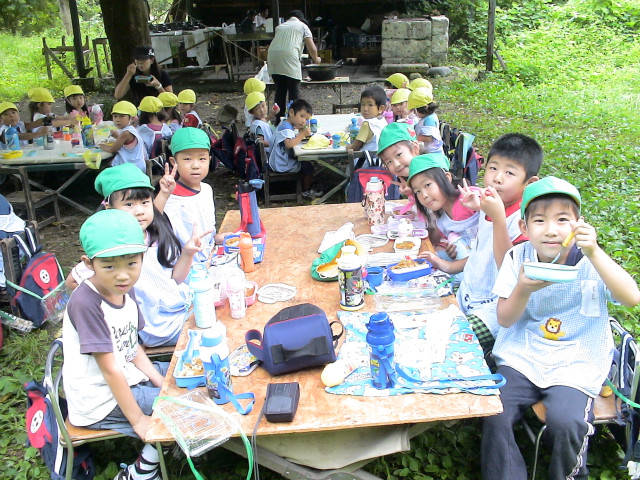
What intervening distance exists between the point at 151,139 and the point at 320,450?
5.23 m

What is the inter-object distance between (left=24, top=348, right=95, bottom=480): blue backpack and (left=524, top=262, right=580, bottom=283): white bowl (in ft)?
6.75

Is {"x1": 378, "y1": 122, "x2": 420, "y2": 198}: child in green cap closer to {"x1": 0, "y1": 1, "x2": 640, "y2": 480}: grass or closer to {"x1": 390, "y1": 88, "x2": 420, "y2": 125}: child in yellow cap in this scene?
{"x1": 0, "y1": 1, "x2": 640, "y2": 480}: grass

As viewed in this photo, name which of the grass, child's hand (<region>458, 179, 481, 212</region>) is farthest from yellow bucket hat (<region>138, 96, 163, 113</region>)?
child's hand (<region>458, 179, 481, 212</region>)

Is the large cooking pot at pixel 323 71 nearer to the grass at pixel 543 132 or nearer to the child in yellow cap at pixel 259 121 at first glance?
the grass at pixel 543 132

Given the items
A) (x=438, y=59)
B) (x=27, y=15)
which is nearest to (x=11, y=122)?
(x=438, y=59)

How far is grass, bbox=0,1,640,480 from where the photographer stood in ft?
9.68

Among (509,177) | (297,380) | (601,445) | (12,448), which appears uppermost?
(509,177)

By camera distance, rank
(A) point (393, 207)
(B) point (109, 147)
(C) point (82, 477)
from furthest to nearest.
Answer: (B) point (109, 147), (A) point (393, 207), (C) point (82, 477)

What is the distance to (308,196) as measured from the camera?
6.86 meters

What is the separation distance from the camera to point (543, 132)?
8500 mm

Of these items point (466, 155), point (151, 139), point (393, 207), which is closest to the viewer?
point (393, 207)

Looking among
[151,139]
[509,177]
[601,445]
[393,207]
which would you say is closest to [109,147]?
[151,139]

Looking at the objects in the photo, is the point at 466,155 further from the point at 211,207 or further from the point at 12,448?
the point at 12,448

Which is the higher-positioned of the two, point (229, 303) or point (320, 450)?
point (229, 303)
